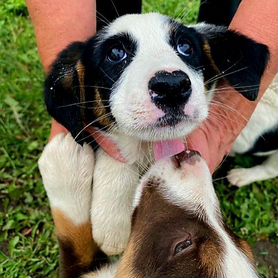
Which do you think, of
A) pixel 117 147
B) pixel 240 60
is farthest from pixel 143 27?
pixel 117 147

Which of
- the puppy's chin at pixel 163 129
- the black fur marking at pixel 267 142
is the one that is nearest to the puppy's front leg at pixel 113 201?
the puppy's chin at pixel 163 129

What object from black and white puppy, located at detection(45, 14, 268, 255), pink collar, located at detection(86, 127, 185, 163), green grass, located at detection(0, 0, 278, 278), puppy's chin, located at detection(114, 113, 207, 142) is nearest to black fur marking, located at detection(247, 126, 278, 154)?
green grass, located at detection(0, 0, 278, 278)

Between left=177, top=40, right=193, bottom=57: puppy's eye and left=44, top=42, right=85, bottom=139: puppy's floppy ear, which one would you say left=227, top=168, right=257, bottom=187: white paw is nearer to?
left=177, top=40, right=193, bottom=57: puppy's eye

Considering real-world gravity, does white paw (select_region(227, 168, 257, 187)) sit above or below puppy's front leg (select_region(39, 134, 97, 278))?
below

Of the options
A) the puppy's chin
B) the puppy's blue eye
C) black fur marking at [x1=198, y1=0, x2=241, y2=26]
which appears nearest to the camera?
the puppy's chin

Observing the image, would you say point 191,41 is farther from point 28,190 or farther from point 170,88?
point 28,190

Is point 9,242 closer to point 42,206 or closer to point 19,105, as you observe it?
point 42,206

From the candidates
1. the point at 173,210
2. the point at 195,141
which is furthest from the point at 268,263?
the point at 173,210
